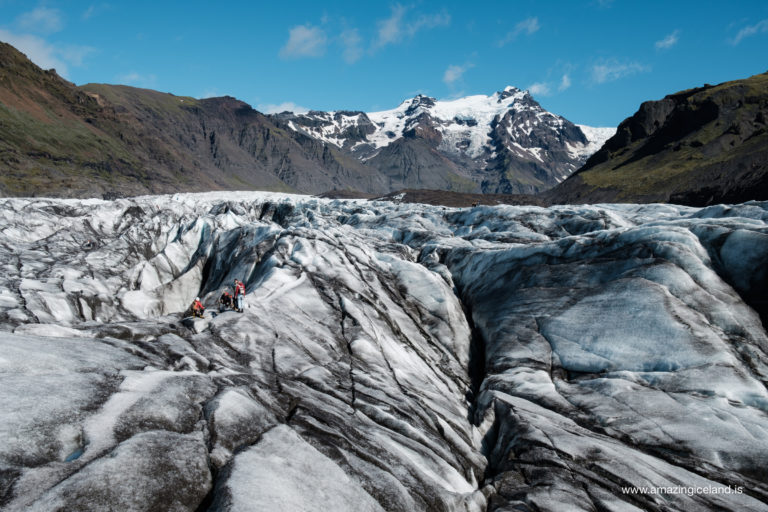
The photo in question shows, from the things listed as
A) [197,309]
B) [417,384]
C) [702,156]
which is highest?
[702,156]

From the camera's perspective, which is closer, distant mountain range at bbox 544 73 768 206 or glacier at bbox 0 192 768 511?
glacier at bbox 0 192 768 511

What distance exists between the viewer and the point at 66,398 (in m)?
10.9

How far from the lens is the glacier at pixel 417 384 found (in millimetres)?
10062

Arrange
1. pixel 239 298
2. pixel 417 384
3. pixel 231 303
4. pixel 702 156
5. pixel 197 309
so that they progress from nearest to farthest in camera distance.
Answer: pixel 417 384, pixel 197 309, pixel 239 298, pixel 231 303, pixel 702 156

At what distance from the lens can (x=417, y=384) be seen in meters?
20.9

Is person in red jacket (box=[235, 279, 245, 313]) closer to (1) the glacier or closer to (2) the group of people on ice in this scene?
(2) the group of people on ice

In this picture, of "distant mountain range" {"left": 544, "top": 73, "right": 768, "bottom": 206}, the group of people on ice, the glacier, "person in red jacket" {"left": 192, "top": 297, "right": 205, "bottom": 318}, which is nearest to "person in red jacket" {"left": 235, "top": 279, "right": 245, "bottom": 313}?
the group of people on ice

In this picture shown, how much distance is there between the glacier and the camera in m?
10.1

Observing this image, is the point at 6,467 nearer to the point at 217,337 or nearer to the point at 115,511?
the point at 115,511

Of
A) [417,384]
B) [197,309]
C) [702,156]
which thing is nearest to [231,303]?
[197,309]

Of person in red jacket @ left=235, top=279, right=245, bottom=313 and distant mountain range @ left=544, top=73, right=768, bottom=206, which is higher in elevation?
distant mountain range @ left=544, top=73, right=768, bottom=206

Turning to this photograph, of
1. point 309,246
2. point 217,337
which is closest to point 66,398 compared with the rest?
point 217,337

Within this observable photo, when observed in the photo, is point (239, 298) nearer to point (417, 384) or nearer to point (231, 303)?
point (231, 303)

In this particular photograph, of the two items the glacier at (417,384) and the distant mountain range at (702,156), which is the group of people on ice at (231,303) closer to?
the glacier at (417,384)
